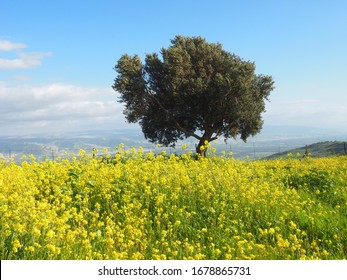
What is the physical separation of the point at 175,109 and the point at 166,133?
467 centimetres

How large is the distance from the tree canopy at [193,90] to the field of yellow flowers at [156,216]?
76.0 feet

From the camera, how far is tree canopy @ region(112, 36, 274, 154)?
37.3 m

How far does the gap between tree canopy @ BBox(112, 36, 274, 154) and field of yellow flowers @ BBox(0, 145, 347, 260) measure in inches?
912

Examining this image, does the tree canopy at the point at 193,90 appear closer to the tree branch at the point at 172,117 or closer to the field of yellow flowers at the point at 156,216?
the tree branch at the point at 172,117

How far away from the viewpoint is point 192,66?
38594mm

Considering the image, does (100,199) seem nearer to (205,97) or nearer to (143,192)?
(143,192)

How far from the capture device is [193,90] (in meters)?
36.7

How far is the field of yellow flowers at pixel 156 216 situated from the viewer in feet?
24.0

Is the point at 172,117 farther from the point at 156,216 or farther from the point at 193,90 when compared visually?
the point at 156,216

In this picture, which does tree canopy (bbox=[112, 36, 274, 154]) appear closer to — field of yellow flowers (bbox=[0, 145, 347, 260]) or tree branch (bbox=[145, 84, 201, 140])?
tree branch (bbox=[145, 84, 201, 140])

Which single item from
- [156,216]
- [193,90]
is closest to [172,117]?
[193,90]

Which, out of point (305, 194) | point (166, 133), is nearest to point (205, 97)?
point (166, 133)

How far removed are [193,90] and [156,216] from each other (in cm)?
2793

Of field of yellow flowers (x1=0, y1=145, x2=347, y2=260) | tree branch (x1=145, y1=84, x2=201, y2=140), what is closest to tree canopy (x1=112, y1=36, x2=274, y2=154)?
tree branch (x1=145, y1=84, x2=201, y2=140)
